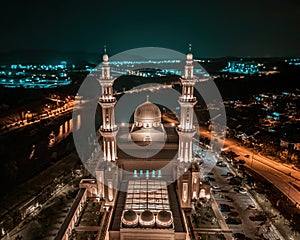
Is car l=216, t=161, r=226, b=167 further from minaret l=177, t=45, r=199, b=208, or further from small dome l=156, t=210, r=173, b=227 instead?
small dome l=156, t=210, r=173, b=227

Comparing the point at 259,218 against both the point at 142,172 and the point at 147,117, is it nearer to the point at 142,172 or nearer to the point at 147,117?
the point at 142,172

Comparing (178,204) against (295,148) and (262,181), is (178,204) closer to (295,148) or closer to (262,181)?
(262,181)

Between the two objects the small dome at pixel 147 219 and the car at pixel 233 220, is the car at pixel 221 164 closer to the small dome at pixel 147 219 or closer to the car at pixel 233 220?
the car at pixel 233 220

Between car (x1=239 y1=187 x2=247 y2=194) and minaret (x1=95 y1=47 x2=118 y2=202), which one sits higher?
minaret (x1=95 y1=47 x2=118 y2=202)

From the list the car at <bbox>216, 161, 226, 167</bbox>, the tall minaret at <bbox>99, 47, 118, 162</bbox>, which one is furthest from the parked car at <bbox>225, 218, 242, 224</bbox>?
the car at <bbox>216, 161, 226, 167</bbox>

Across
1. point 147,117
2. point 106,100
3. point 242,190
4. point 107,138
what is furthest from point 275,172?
point 106,100
